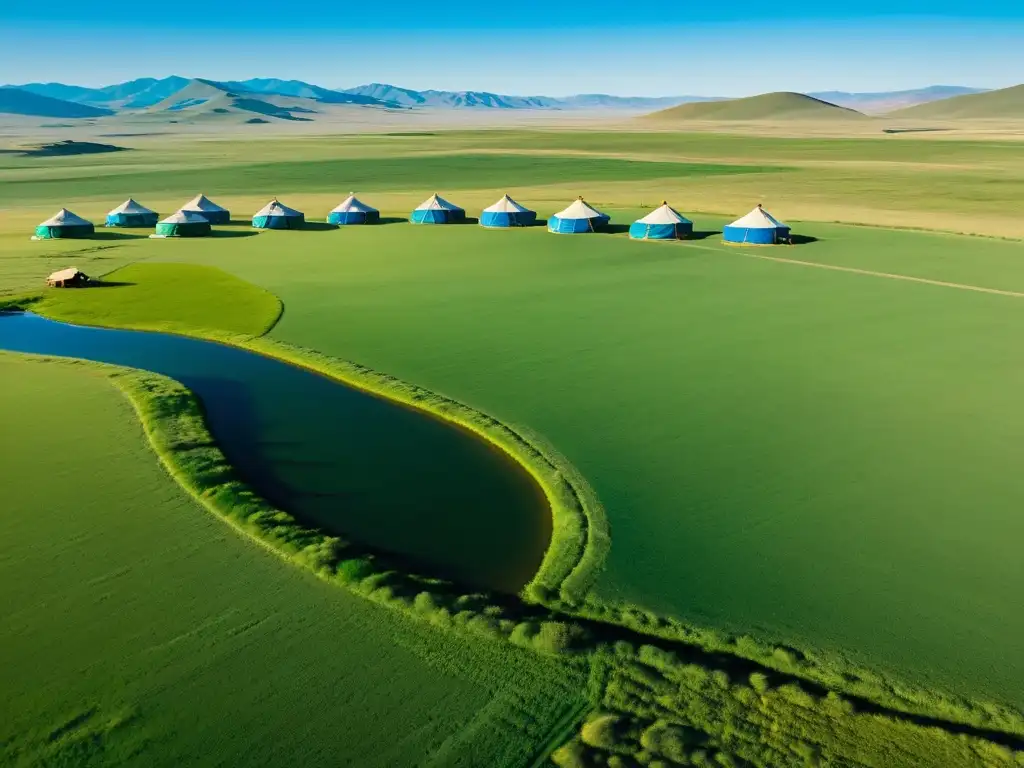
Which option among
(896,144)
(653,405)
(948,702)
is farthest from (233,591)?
(896,144)

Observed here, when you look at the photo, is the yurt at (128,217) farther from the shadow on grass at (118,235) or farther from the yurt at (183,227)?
the yurt at (183,227)

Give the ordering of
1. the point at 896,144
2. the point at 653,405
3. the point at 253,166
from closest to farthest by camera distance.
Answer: the point at 653,405
the point at 253,166
the point at 896,144

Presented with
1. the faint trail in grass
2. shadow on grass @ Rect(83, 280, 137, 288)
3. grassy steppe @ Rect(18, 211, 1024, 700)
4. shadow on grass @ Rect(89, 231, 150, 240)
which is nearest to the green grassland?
shadow on grass @ Rect(83, 280, 137, 288)

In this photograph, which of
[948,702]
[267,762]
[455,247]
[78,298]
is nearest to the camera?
[267,762]

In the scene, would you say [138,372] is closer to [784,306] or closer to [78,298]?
[78,298]

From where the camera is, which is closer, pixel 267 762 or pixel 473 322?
pixel 267 762

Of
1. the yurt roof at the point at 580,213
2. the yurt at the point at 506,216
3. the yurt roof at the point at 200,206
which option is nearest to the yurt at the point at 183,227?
the yurt roof at the point at 200,206

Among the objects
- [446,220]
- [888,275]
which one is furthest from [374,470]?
[446,220]
